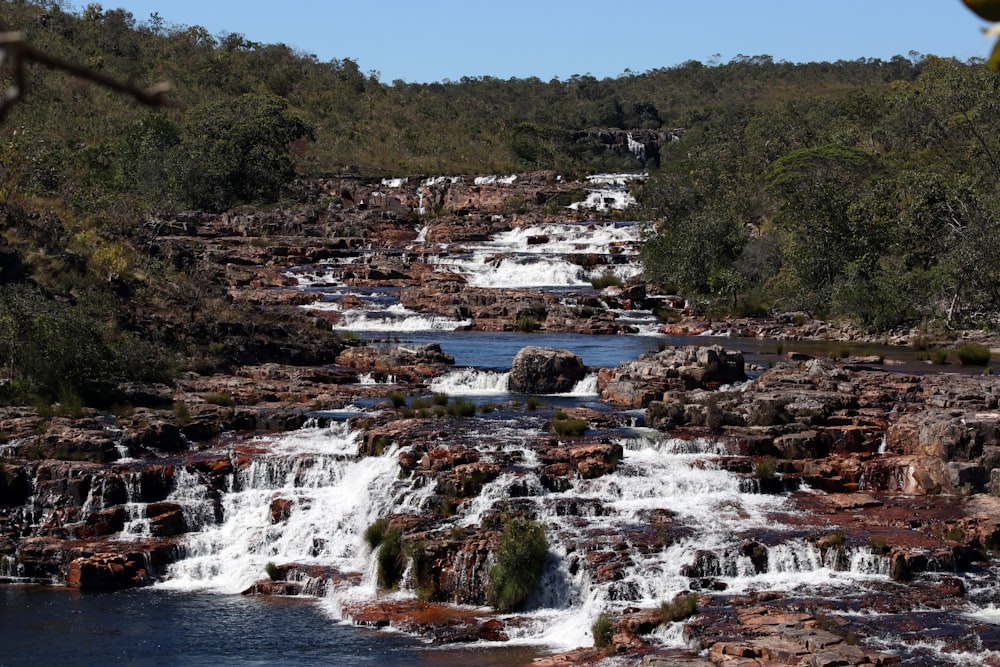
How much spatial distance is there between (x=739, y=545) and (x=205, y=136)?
52059 mm

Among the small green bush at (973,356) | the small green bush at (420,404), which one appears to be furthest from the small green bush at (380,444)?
the small green bush at (973,356)

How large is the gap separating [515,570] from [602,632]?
2049mm

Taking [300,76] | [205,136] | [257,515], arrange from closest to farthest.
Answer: [257,515] → [205,136] → [300,76]

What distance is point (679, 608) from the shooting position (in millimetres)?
14312

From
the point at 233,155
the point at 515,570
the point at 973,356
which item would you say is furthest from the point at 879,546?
the point at 233,155

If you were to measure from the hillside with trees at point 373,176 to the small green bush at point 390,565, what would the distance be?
8.91 metres

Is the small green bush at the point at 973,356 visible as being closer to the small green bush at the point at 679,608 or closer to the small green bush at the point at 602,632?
the small green bush at the point at 679,608

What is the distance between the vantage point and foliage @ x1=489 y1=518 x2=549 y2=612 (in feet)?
51.2

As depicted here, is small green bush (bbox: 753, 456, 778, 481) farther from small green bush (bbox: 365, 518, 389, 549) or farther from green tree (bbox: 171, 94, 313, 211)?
green tree (bbox: 171, 94, 313, 211)

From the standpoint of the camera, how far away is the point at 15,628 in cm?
1470

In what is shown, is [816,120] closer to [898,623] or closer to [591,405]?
[591,405]

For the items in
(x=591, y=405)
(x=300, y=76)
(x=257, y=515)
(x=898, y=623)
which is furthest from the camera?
(x=300, y=76)

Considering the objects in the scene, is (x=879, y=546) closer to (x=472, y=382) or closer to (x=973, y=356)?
(x=472, y=382)

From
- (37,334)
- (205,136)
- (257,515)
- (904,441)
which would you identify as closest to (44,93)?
(205,136)
